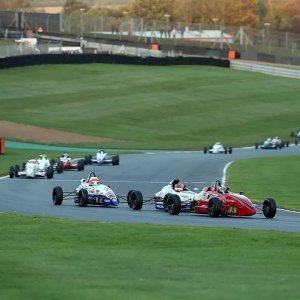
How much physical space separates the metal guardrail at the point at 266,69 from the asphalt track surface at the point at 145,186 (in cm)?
4064

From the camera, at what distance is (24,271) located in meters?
15.6

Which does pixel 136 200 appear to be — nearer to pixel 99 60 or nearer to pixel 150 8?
pixel 99 60

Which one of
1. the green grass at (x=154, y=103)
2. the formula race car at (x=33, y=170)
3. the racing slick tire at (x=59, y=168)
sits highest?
the formula race car at (x=33, y=170)

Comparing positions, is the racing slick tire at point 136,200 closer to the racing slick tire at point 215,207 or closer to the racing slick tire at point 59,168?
the racing slick tire at point 215,207

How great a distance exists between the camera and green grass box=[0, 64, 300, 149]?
73625 millimetres

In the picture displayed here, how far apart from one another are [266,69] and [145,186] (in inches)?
2804

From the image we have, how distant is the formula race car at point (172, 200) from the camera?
2742cm

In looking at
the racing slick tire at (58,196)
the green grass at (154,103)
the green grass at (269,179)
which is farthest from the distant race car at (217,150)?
the racing slick tire at (58,196)

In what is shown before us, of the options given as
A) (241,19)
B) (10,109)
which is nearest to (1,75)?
(10,109)

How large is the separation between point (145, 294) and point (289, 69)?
9601cm

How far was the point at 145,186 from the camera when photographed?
38.1m

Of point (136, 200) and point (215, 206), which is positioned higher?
point (215, 206)

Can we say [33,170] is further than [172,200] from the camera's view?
Yes

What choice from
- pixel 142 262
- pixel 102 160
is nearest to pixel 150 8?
pixel 102 160
